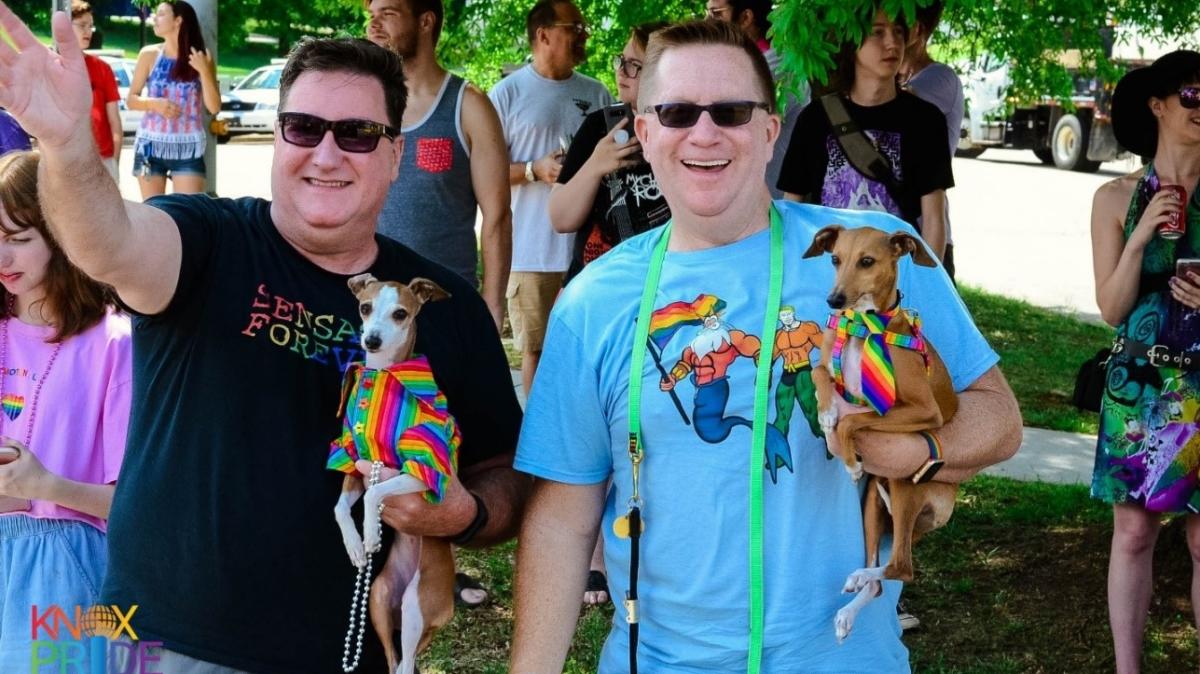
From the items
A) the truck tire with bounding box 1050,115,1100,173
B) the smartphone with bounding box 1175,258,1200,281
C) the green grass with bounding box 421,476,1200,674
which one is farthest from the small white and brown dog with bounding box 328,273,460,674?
the truck tire with bounding box 1050,115,1100,173

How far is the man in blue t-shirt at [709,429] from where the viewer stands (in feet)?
8.57

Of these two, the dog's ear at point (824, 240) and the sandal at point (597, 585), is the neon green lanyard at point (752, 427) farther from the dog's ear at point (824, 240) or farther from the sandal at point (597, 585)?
the sandal at point (597, 585)

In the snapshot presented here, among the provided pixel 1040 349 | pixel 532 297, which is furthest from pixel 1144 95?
pixel 1040 349

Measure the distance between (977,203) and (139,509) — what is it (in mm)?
20282

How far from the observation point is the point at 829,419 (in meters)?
2.54

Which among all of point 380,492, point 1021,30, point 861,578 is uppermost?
point 1021,30

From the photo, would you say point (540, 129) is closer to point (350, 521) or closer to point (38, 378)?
point (38, 378)

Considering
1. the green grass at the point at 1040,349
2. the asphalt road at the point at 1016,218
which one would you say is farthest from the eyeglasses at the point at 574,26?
the asphalt road at the point at 1016,218

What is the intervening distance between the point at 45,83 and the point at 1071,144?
86.7ft

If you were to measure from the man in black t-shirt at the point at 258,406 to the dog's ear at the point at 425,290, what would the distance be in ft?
0.28

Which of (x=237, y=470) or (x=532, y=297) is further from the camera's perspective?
(x=532, y=297)

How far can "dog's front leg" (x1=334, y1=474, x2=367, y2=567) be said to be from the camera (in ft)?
8.61

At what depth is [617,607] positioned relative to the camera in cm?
281

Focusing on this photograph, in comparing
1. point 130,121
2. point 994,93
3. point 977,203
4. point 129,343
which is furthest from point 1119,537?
point 130,121
